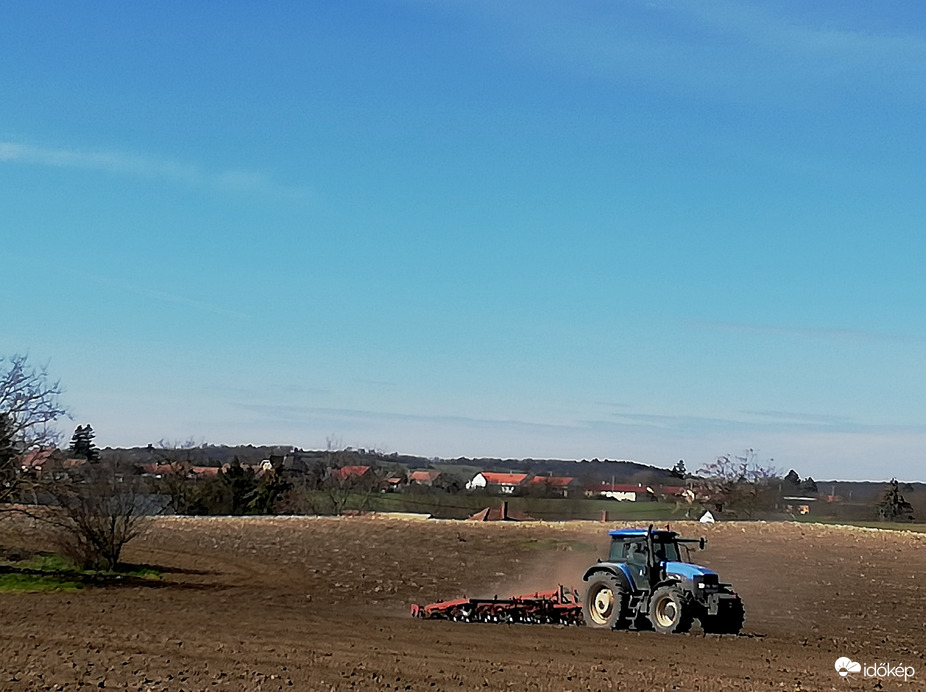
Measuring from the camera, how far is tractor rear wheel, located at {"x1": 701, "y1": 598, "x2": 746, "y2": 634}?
20328mm

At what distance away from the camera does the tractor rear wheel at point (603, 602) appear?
2122 cm

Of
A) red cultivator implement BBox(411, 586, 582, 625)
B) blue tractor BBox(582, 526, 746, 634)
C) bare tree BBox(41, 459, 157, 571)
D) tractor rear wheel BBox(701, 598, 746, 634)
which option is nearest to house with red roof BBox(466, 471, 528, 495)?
bare tree BBox(41, 459, 157, 571)

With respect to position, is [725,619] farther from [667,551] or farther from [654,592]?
[667,551]

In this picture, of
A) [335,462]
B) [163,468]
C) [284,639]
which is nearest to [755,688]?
[284,639]

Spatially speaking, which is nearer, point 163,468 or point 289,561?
point 289,561

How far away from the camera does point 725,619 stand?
2042 cm

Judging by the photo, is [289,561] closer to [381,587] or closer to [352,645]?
[381,587]

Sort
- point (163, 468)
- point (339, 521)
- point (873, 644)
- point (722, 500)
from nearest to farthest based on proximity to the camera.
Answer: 1. point (873, 644)
2. point (339, 521)
3. point (722, 500)
4. point (163, 468)

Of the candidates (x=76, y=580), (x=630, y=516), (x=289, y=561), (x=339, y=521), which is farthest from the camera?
(x=630, y=516)

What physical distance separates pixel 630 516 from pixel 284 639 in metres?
57.9

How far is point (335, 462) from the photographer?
114188 millimetres

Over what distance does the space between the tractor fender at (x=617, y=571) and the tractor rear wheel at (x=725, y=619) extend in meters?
1.62

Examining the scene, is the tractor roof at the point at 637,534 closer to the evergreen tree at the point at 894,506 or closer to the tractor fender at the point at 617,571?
the tractor fender at the point at 617,571

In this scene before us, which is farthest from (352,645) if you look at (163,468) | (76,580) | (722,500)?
(163,468)
